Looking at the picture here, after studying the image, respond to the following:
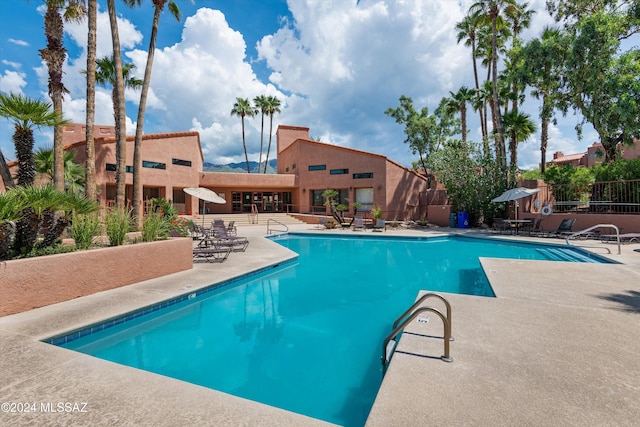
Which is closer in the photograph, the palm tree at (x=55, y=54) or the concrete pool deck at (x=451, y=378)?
the concrete pool deck at (x=451, y=378)

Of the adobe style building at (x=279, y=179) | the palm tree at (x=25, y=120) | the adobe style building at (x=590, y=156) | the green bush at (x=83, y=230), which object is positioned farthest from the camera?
the adobe style building at (x=590, y=156)

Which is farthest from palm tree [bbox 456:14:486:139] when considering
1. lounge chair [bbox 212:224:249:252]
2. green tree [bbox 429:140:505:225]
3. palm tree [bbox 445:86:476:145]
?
lounge chair [bbox 212:224:249:252]

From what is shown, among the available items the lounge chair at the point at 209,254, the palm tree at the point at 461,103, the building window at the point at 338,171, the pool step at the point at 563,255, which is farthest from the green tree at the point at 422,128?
the lounge chair at the point at 209,254

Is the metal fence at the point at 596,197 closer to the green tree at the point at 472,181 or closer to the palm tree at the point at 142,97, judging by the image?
the green tree at the point at 472,181

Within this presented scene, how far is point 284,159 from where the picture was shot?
106 ft

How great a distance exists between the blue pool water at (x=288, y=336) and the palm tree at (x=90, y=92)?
25.6 ft

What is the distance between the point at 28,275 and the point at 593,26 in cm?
2141

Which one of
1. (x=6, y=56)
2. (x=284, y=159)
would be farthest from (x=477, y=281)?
(x=284, y=159)

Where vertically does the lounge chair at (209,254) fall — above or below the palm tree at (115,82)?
below

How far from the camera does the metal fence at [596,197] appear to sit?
42.7ft

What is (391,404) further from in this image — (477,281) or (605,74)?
(605,74)

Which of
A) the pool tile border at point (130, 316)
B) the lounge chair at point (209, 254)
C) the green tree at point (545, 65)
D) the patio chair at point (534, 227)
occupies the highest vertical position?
the green tree at point (545, 65)

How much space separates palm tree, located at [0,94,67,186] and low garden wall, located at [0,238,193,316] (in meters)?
1.86

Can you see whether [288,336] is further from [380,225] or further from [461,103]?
[461,103]
